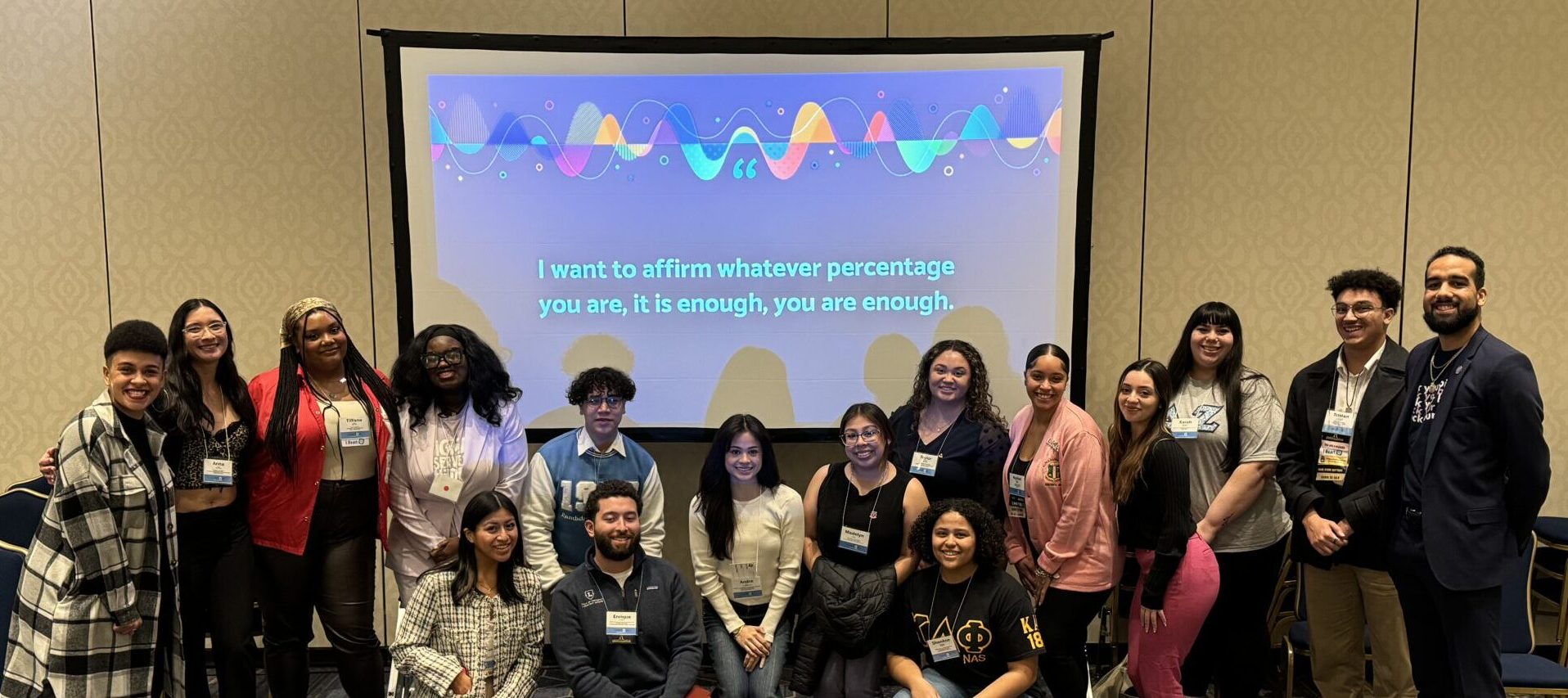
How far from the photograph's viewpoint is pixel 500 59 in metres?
3.49

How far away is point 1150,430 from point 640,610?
66.5 inches


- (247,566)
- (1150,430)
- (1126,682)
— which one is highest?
(1150,430)

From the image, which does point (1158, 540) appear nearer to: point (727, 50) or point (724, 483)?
point (724, 483)

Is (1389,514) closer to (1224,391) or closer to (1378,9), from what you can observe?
(1224,391)

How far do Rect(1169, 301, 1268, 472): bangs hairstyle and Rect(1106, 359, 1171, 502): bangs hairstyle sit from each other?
0.63 feet

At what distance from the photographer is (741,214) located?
11.8 feet

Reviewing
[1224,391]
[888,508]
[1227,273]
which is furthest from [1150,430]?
[1227,273]

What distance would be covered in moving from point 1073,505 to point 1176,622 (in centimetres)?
48

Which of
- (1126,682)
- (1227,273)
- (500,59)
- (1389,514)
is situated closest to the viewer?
(1389,514)

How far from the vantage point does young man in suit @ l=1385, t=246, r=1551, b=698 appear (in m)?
2.28

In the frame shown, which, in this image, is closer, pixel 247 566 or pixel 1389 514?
pixel 1389 514

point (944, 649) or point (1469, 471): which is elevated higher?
point (1469, 471)

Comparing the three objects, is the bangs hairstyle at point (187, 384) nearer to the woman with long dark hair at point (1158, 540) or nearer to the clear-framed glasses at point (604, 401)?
the clear-framed glasses at point (604, 401)

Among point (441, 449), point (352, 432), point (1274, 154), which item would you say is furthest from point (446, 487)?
point (1274, 154)
